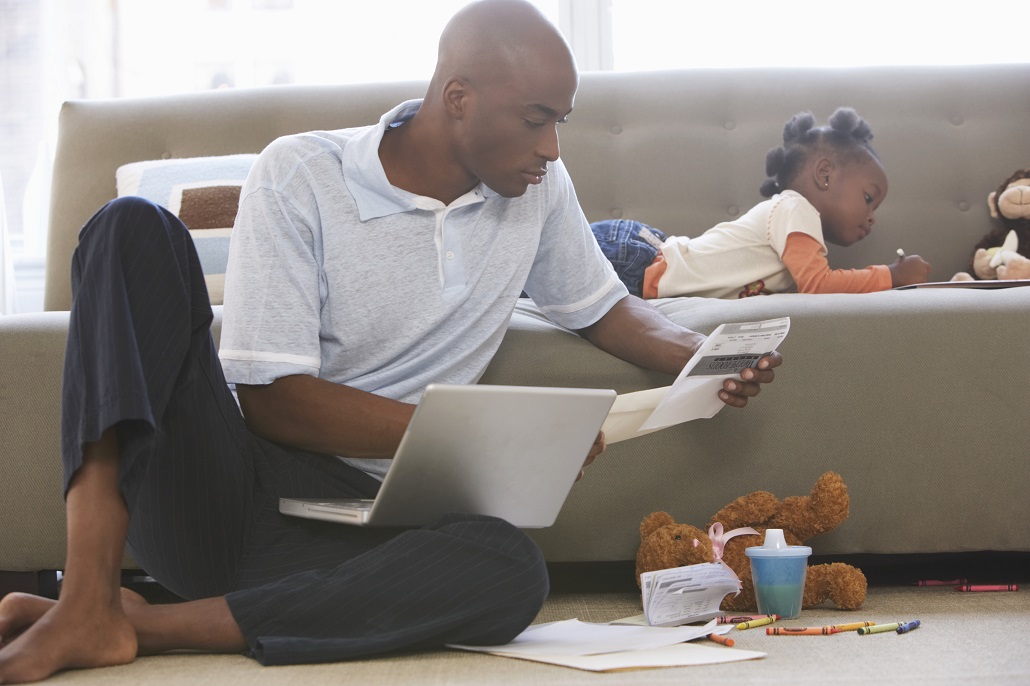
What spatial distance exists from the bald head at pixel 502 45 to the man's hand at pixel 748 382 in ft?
1.36

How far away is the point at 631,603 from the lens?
147 cm

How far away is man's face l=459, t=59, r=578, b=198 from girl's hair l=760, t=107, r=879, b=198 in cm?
88

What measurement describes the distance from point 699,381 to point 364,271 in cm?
41

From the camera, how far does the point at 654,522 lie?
56.6 inches

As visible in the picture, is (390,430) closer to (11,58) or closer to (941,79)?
(941,79)

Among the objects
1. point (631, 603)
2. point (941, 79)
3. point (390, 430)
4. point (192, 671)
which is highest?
point (941, 79)

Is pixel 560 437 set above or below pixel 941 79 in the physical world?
below

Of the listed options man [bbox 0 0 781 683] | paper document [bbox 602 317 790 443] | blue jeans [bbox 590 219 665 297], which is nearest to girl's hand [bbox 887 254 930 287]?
blue jeans [bbox 590 219 665 297]

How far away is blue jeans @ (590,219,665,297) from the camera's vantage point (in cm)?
190

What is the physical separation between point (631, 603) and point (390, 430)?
1.71ft

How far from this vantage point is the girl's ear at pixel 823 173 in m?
1.96

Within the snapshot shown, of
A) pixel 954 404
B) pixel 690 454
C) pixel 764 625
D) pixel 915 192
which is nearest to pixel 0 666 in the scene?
pixel 764 625

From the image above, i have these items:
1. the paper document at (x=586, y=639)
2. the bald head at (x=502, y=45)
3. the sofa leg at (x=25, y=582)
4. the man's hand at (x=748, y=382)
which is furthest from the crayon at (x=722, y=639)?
the sofa leg at (x=25, y=582)

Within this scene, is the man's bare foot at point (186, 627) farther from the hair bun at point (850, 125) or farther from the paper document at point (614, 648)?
the hair bun at point (850, 125)
